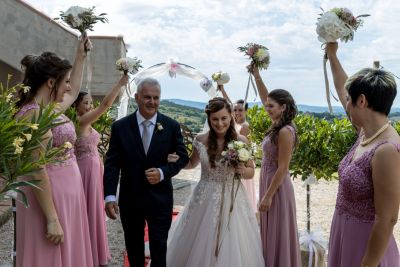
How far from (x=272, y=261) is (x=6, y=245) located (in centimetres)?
417

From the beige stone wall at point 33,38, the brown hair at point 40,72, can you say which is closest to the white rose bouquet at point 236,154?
the brown hair at point 40,72

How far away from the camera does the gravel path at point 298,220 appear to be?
6262 millimetres

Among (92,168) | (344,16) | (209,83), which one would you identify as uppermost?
(209,83)

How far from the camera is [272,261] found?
478 cm

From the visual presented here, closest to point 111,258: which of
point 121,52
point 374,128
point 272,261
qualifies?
point 272,261

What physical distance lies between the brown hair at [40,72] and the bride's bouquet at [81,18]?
81cm

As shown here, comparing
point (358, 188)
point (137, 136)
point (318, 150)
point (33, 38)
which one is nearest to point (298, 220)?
point (318, 150)

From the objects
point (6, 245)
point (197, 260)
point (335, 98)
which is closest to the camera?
point (335, 98)

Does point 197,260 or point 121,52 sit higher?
point 121,52

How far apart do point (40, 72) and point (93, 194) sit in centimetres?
244

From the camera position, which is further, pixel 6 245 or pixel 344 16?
pixel 6 245

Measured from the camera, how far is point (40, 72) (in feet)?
11.6

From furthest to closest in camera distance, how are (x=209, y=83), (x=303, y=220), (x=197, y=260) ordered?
(x=209, y=83), (x=303, y=220), (x=197, y=260)

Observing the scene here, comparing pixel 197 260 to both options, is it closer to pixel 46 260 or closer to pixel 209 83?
pixel 46 260
